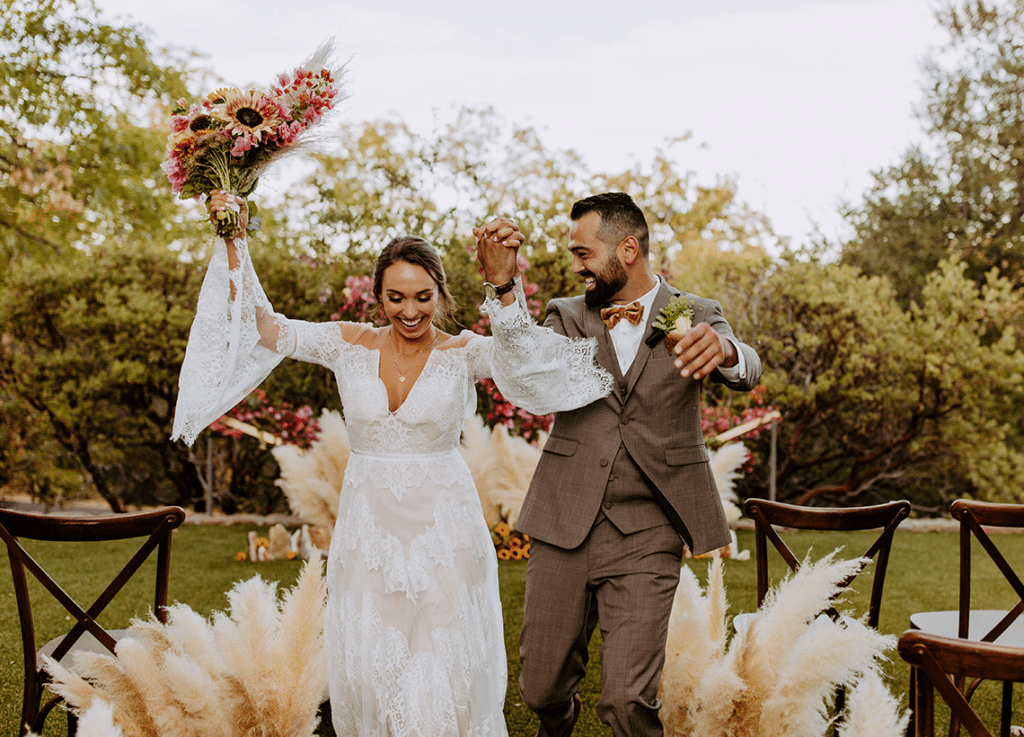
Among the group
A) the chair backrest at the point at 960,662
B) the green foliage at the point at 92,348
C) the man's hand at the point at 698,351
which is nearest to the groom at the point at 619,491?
→ the man's hand at the point at 698,351

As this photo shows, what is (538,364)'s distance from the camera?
104 inches

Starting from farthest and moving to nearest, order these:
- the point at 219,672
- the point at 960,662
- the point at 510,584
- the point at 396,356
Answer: the point at 510,584, the point at 396,356, the point at 219,672, the point at 960,662

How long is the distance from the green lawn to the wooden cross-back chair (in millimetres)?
978

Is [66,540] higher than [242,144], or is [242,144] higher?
[242,144]

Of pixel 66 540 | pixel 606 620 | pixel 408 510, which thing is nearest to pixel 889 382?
pixel 606 620

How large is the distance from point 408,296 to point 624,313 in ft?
2.45

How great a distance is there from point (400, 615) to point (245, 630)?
22.1 inches

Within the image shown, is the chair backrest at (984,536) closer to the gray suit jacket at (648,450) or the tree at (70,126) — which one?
the gray suit jacket at (648,450)

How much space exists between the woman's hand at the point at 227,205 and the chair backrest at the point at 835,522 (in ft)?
6.87

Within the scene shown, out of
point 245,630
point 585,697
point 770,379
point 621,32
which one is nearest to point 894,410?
point 770,379

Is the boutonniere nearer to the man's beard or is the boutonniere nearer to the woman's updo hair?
the man's beard

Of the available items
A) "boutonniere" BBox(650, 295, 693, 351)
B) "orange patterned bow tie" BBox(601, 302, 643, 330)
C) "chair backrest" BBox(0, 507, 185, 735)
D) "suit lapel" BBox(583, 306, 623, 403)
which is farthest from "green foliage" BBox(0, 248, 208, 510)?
"boutonniere" BBox(650, 295, 693, 351)

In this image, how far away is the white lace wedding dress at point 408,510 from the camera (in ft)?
8.79

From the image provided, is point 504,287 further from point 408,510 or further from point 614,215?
point 408,510
